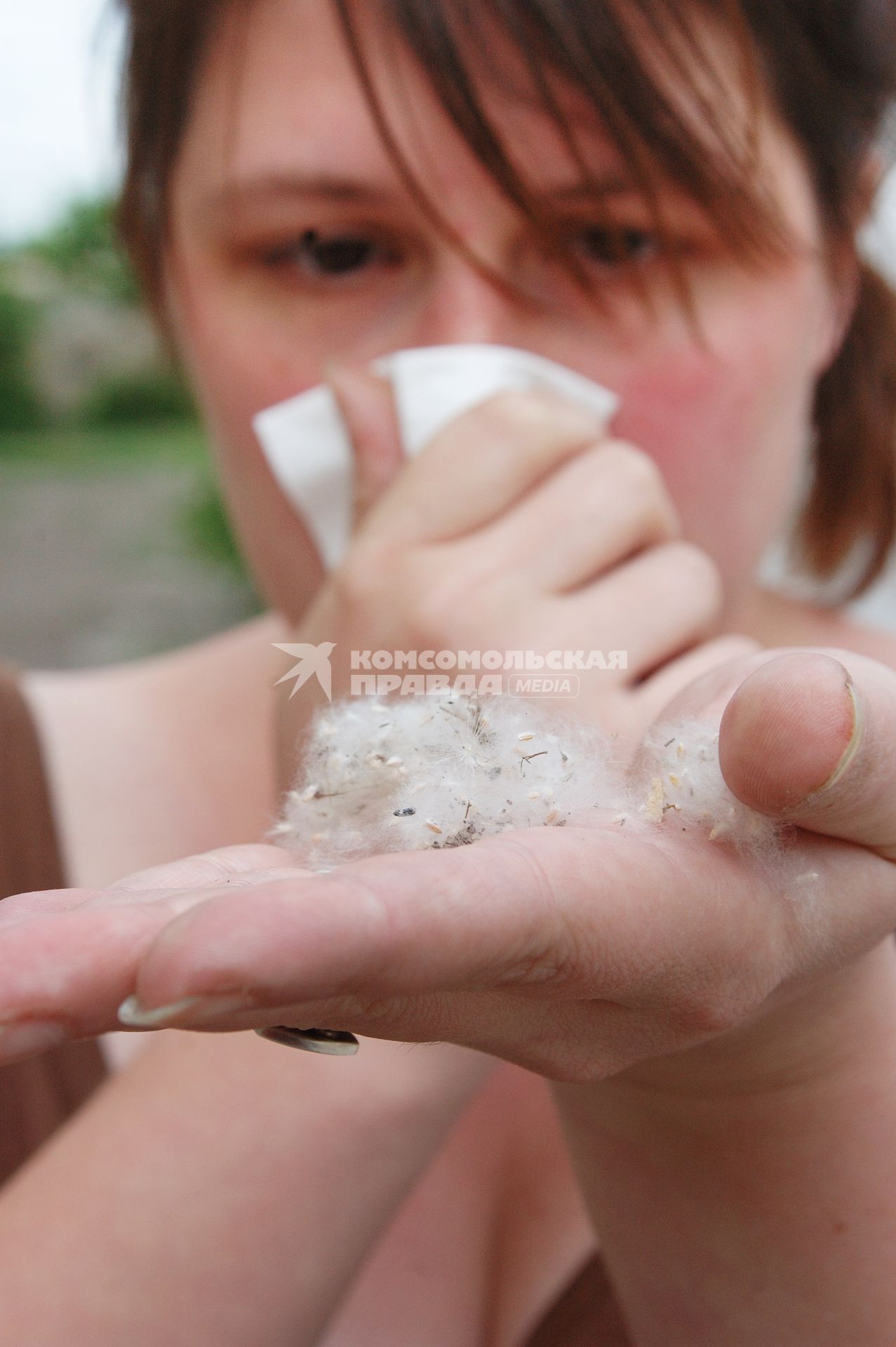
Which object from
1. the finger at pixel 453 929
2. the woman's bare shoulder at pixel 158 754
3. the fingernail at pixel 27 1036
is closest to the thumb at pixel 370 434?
the woman's bare shoulder at pixel 158 754

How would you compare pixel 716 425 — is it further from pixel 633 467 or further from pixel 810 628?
pixel 810 628

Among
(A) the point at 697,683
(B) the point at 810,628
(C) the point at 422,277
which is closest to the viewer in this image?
(A) the point at 697,683

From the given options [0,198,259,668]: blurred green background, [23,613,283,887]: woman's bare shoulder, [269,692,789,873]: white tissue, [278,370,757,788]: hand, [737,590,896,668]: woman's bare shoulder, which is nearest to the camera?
[269,692,789,873]: white tissue

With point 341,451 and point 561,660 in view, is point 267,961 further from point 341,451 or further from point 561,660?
point 341,451

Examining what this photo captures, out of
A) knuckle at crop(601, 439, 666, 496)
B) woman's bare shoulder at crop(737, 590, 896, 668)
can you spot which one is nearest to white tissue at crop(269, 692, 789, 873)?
knuckle at crop(601, 439, 666, 496)

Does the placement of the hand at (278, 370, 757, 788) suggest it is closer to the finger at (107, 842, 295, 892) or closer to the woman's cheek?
the woman's cheek

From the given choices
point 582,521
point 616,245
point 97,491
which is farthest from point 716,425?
point 97,491

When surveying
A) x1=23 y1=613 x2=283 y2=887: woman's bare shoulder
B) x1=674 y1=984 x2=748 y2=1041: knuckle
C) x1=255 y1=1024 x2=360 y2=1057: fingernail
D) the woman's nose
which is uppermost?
the woman's nose
